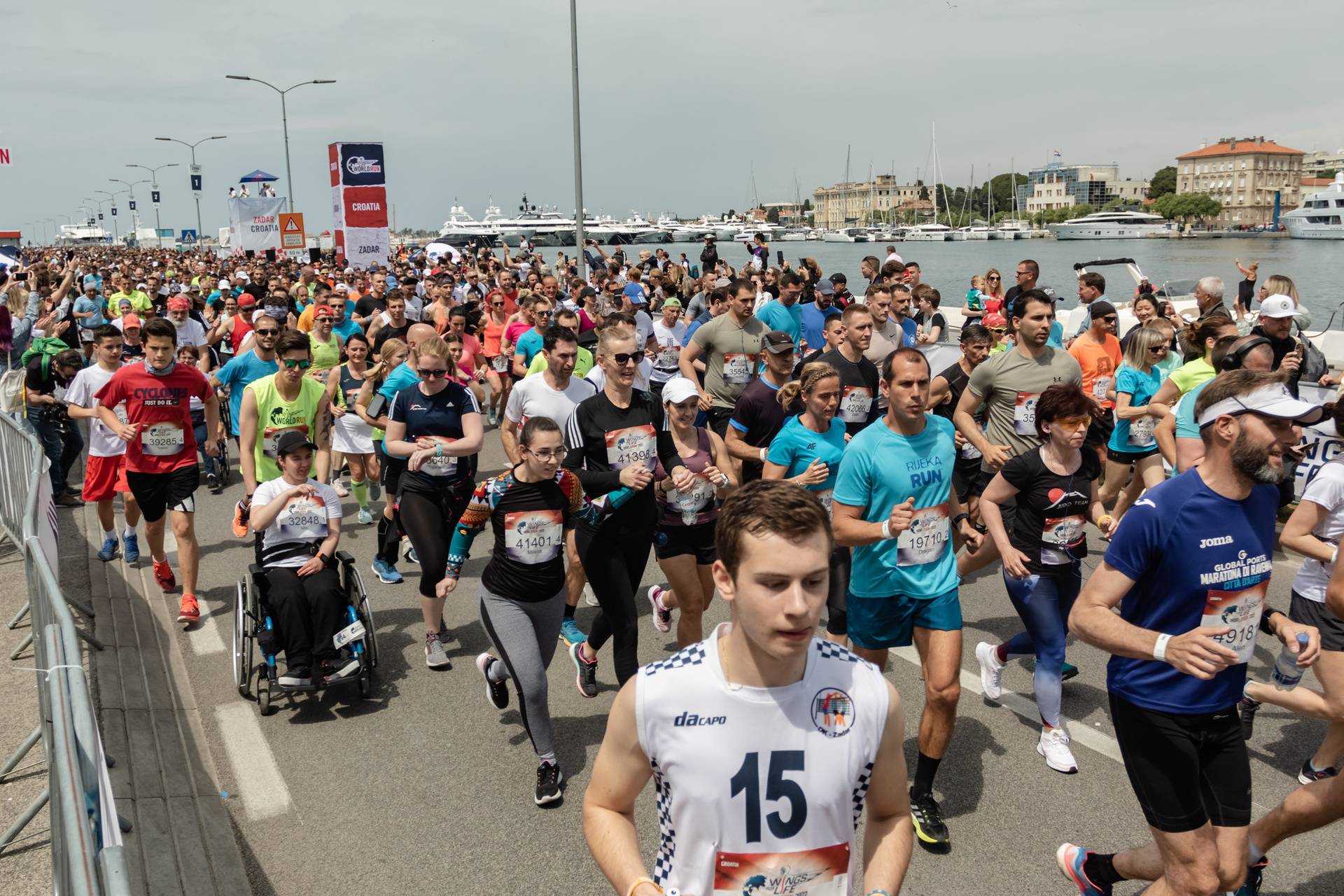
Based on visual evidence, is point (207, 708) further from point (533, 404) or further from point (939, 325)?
point (939, 325)

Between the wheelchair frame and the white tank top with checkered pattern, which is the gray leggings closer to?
the wheelchair frame

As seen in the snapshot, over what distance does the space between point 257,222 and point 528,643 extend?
29270 millimetres

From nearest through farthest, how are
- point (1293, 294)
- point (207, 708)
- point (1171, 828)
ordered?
point (1171, 828) < point (207, 708) < point (1293, 294)

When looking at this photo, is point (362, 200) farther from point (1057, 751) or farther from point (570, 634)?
point (1057, 751)

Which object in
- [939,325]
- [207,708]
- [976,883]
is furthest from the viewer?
[939,325]

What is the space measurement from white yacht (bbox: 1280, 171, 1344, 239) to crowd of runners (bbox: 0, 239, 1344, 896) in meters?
108

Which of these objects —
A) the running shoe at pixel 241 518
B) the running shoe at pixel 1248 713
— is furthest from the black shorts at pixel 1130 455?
the running shoe at pixel 241 518

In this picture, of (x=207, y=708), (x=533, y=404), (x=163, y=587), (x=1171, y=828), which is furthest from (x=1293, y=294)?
(x=163, y=587)

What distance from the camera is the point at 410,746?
5164 mm

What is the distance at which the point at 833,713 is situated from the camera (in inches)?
83.0

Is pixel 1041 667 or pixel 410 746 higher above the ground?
pixel 1041 667

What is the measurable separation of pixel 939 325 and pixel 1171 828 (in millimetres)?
9649

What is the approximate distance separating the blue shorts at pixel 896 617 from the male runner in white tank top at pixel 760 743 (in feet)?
7.17

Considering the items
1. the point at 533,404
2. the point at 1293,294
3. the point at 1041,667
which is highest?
the point at 1293,294
